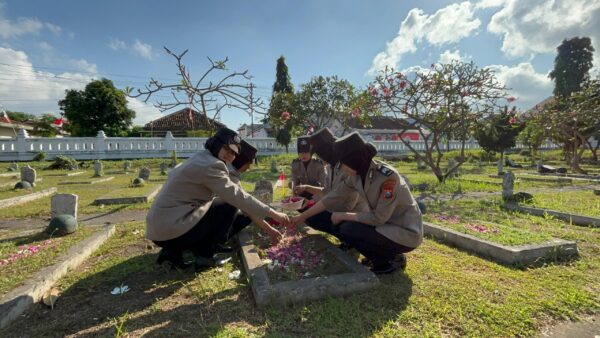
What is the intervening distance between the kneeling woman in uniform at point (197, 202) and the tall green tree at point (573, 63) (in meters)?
38.9

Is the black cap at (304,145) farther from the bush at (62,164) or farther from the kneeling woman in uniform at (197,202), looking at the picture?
the bush at (62,164)

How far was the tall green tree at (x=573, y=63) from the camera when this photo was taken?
104 feet

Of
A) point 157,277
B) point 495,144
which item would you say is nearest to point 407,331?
point 157,277

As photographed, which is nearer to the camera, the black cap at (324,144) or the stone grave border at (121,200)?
the black cap at (324,144)

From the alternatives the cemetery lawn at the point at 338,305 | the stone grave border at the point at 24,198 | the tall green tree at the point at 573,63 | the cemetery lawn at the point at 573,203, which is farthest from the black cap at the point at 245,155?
the tall green tree at the point at 573,63

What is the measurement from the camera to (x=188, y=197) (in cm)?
306

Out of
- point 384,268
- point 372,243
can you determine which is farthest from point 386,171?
point 384,268

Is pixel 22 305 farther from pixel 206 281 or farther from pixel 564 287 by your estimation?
pixel 564 287

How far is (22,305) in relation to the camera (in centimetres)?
253

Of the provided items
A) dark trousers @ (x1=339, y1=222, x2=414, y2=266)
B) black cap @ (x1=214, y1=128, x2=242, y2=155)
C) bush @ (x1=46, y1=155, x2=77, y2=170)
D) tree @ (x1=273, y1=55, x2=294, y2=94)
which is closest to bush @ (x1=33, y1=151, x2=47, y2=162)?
bush @ (x1=46, y1=155, x2=77, y2=170)

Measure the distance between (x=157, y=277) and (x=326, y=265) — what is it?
1680 millimetres

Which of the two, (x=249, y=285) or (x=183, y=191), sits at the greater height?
(x=183, y=191)

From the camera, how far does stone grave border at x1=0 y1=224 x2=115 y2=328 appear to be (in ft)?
7.92

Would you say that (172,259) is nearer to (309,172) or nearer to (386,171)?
(386,171)
